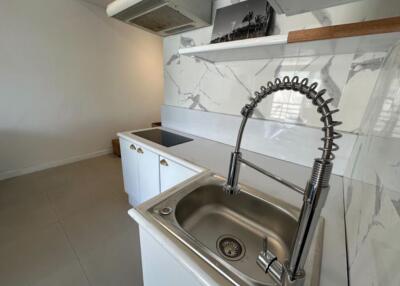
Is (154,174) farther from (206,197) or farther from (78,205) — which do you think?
(78,205)

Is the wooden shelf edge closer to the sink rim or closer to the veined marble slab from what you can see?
the veined marble slab

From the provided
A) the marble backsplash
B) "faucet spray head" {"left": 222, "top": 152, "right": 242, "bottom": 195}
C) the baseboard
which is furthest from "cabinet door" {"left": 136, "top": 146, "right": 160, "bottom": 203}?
the baseboard

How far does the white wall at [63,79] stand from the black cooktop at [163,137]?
1783 millimetres

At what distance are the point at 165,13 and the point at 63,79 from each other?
7.13 feet

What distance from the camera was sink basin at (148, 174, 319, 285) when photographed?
2.16 ft

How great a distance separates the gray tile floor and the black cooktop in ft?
2.78

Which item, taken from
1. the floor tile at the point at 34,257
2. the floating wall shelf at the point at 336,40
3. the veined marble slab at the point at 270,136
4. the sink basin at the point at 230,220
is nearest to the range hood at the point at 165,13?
the floating wall shelf at the point at 336,40

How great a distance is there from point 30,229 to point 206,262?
1.94m

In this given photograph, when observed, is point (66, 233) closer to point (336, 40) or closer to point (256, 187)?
point (256, 187)

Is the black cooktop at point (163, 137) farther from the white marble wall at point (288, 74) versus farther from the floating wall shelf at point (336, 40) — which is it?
the floating wall shelf at point (336, 40)

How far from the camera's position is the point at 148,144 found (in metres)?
1.39

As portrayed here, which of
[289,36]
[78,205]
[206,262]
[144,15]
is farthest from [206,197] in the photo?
[78,205]

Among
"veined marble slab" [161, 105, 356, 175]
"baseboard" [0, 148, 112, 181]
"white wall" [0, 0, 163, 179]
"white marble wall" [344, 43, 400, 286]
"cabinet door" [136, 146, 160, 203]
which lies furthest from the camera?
"baseboard" [0, 148, 112, 181]

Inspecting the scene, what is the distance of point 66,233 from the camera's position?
59.7 inches
